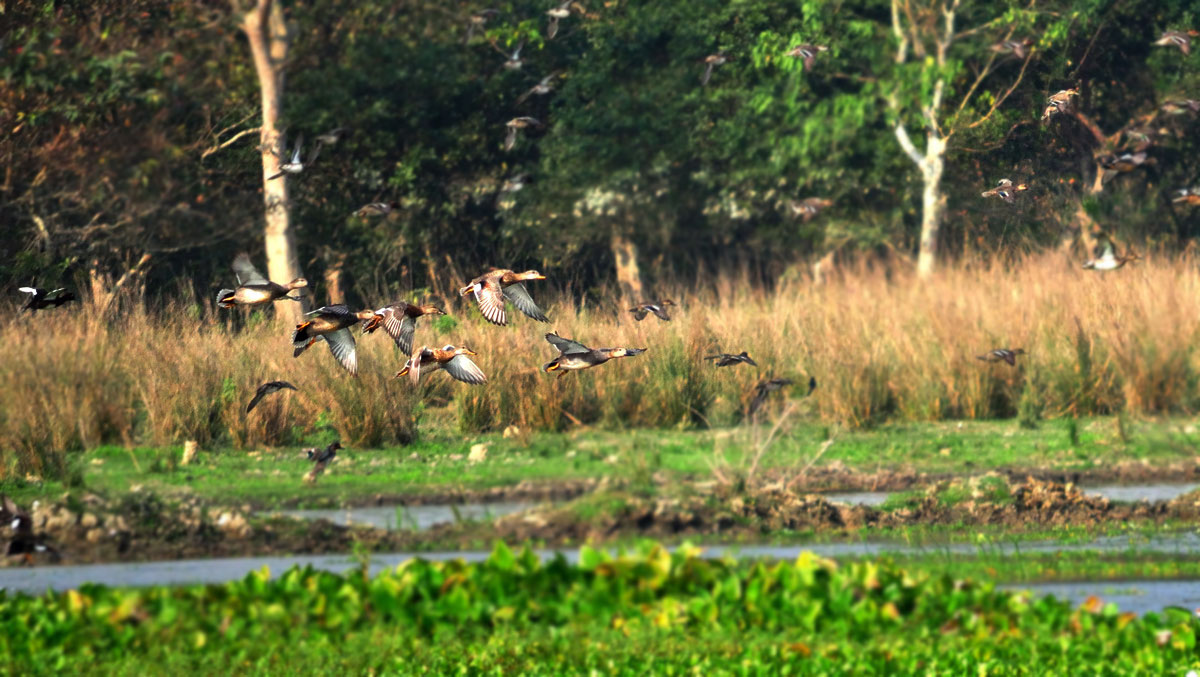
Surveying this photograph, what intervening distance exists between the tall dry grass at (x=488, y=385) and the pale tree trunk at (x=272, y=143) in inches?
271

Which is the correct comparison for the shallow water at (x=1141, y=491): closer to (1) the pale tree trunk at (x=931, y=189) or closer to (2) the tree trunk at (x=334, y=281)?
(2) the tree trunk at (x=334, y=281)

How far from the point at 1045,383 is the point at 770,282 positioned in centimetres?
1106

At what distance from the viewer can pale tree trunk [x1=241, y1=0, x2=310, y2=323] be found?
19062 mm

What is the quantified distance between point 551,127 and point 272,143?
5431 mm

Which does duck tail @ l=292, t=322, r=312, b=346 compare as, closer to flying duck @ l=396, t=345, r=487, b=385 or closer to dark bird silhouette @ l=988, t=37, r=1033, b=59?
flying duck @ l=396, t=345, r=487, b=385

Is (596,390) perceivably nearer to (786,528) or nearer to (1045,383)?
(786,528)

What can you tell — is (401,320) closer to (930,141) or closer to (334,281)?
(334,281)

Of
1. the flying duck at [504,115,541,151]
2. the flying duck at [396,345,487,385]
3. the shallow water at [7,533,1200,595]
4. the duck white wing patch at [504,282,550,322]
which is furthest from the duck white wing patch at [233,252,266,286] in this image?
the flying duck at [504,115,541,151]

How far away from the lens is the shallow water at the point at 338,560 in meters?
8.52

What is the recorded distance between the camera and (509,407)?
33.6ft

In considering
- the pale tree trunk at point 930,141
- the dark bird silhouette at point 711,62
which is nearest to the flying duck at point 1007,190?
the dark bird silhouette at point 711,62

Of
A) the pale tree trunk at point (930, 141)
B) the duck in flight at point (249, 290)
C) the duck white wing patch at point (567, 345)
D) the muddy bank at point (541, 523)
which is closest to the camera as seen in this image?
the duck in flight at point (249, 290)

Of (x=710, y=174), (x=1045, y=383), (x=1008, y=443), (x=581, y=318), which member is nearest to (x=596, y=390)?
(x=581, y=318)

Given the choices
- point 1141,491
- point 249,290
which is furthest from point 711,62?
point 249,290
